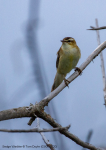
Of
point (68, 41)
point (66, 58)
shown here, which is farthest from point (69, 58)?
point (68, 41)

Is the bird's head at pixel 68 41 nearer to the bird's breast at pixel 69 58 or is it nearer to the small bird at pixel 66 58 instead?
the small bird at pixel 66 58

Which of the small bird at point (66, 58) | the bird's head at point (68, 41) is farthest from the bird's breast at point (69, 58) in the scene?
the bird's head at point (68, 41)

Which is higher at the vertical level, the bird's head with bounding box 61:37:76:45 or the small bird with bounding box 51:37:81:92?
the bird's head with bounding box 61:37:76:45

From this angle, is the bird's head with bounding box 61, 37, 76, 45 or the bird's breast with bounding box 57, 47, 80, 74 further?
the bird's head with bounding box 61, 37, 76, 45

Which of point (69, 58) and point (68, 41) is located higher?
point (68, 41)

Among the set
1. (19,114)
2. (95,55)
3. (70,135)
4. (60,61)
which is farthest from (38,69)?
(60,61)

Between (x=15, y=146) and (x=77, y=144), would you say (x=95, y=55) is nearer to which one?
(x=77, y=144)

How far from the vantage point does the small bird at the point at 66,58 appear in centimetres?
423

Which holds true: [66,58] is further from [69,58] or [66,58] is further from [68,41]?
[68,41]

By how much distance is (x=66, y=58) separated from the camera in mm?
4270

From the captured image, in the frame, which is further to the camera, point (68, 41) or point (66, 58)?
point (68, 41)

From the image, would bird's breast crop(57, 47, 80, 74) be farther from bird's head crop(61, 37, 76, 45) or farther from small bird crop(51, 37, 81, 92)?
bird's head crop(61, 37, 76, 45)

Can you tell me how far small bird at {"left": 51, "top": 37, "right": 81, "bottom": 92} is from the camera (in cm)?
423

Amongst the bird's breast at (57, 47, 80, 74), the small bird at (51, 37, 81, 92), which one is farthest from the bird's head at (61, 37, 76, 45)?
the bird's breast at (57, 47, 80, 74)
